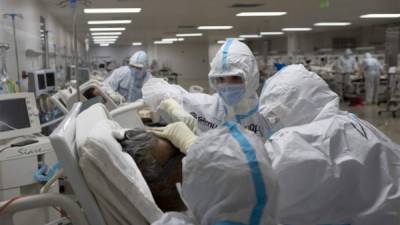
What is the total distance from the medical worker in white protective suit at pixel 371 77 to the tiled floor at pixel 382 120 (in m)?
0.64

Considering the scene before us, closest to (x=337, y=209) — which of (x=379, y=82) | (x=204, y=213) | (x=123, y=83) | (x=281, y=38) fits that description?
(x=204, y=213)

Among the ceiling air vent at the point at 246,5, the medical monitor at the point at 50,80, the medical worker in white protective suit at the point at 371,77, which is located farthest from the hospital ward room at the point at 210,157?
the medical worker in white protective suit at the point at 371,77

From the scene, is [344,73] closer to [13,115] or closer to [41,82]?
[41,82]

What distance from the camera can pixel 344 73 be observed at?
39.7 feet

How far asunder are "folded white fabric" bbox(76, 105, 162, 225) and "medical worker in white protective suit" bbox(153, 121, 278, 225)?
0.25 metres

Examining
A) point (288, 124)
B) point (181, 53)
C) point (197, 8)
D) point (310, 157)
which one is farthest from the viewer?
point (181, 53)

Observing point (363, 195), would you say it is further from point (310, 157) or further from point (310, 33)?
point (310, 33)

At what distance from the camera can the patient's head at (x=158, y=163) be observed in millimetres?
1458

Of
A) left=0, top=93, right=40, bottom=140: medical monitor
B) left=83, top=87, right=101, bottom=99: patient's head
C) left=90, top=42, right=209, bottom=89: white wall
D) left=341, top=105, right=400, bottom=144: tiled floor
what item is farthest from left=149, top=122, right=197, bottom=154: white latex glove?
left=90, top=42, right=209, bottom=89: white wall

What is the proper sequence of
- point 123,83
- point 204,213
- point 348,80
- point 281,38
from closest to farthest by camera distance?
point 204,213 < point 123,83 < point 348,80 < point 281,38

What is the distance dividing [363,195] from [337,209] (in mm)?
96

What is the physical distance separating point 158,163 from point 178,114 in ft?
2.11

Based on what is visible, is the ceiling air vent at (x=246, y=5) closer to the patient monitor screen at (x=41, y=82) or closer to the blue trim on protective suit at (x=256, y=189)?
the patient monitor screen at (x=41, y=82)

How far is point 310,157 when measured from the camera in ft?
3.93
